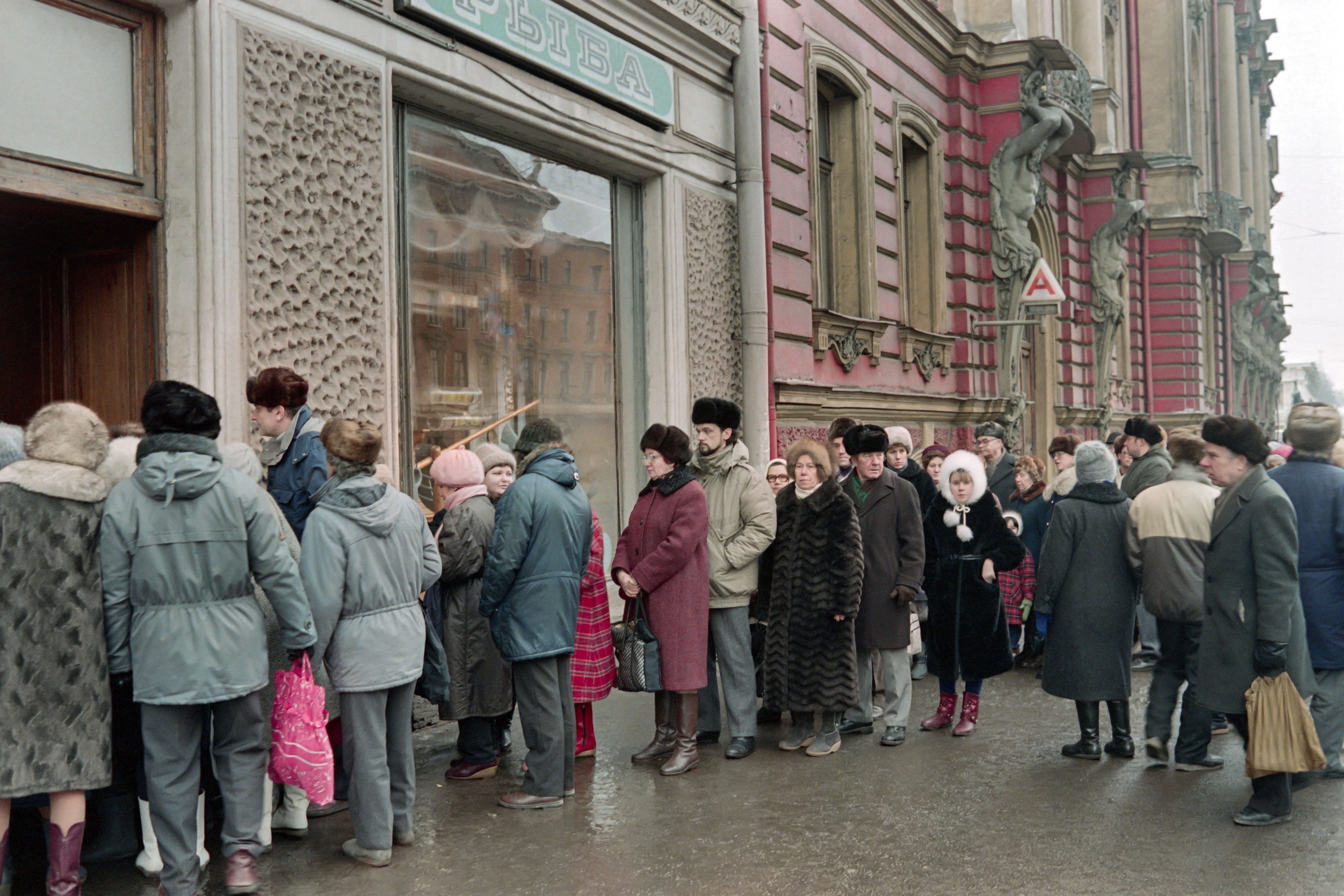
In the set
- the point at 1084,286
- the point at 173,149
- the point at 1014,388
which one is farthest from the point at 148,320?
the point at 1084,286

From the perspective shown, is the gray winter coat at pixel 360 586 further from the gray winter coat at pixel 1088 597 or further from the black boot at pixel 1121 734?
the black boot at pixel 1121 734

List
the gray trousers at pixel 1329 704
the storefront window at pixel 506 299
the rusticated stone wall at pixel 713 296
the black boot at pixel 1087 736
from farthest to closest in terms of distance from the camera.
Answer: the rusticated stone wall at pixel 713 296, the storefront window at pixel 506 299, the black boot at pixel 1087 736, the gray trousers at pixel 1329 704

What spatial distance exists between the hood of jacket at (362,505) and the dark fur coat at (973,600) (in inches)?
126

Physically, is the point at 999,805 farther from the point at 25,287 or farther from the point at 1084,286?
the point at 1084,286

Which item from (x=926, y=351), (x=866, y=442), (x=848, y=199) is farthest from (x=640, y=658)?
(x=926, y=351)

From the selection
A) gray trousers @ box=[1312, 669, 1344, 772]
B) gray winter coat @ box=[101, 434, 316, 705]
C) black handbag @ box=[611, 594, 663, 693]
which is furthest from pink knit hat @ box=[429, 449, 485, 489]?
gray trousers @ box=[1312, 669, 1344, 772]

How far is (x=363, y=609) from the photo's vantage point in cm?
468

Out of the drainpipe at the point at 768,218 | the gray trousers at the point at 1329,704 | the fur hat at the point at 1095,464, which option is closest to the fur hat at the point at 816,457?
the fur hat at the point at 1095,464

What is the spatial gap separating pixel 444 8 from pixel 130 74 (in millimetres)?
1981

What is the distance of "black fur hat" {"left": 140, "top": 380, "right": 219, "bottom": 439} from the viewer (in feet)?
13.8

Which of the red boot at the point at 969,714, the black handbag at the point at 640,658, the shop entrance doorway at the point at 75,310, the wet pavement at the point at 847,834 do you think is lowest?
the wet pavement at the point at 847,834

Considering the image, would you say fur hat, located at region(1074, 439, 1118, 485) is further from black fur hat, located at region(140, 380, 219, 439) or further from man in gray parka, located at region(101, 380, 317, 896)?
black fur hat, located at region(140, 380, 219, 439)

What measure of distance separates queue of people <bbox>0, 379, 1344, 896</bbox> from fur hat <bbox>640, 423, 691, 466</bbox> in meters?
0.01

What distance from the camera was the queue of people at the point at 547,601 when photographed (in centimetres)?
413
